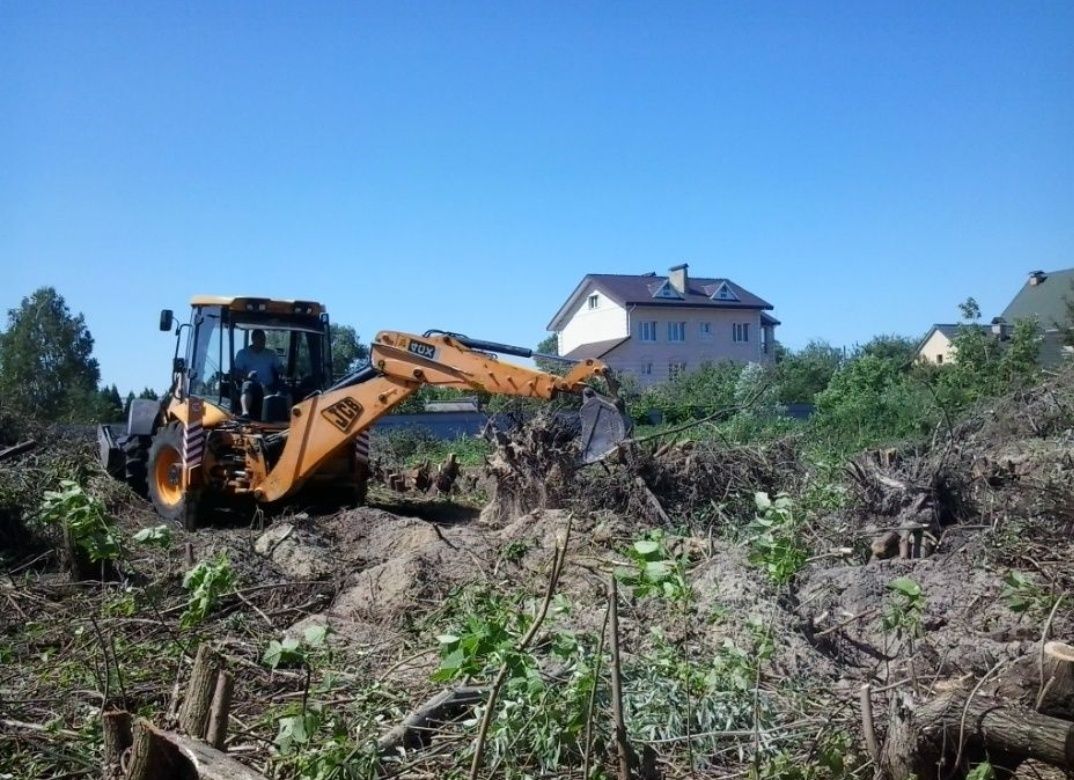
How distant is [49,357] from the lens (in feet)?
98.0

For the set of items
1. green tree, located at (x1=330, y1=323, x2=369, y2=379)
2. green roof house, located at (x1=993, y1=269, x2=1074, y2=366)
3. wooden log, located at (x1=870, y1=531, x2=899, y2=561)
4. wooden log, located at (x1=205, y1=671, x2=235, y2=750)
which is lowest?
wooden log, located at (x1=205, y1=671, x2=235, y2=750)

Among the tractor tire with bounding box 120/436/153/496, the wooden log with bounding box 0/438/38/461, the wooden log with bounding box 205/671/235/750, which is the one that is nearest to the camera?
the wooden log with bounding box 205/671/235/750

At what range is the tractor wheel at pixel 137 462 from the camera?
1177 cm

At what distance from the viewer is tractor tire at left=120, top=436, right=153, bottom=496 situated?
38.6 ft

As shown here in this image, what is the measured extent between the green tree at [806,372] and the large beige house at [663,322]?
571 cm

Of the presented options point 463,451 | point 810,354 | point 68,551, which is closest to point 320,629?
point 68,551

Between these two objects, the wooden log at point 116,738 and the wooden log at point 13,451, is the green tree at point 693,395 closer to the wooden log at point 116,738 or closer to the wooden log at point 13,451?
the wooden log at point 13,451

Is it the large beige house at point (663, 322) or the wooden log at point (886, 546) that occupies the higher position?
the large beige house at point (663, 322)

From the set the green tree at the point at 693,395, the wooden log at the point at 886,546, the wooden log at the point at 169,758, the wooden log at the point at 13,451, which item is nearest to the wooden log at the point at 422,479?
the wooden log at the point at 13,451

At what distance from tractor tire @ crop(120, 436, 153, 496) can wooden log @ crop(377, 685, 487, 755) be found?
8.63 metres

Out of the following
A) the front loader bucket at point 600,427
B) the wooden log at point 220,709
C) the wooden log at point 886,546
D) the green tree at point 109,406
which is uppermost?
the green tree at point 109,406

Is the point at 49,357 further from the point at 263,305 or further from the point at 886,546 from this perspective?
the point at 886,546

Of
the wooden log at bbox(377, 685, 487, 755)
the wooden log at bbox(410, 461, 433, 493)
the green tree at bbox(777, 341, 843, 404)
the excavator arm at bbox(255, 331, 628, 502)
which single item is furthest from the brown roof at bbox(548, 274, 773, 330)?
the wooden log at bbox(377, 685, 487, 755)

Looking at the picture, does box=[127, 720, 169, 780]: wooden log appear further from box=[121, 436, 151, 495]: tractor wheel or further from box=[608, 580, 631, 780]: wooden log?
box=[121, 436, 151, 495]: tractor wheel
